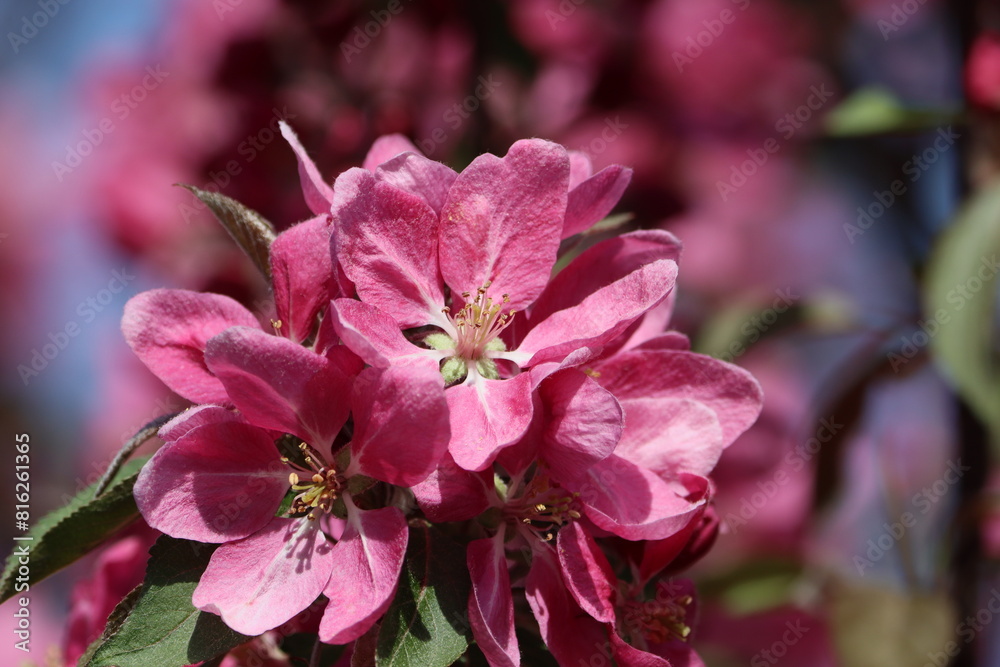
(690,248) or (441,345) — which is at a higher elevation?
(441,345)

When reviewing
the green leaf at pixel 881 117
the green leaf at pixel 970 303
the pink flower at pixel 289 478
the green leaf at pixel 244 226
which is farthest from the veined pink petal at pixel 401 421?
the green leaf at pixel 881 117

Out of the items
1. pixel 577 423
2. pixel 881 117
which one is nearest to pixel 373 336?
pixel 577 423

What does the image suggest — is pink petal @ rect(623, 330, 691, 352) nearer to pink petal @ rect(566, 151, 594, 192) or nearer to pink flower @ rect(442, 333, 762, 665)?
pink flower @ rect(442, 333, 762, 665)

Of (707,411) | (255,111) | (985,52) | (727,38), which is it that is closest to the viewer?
(707,411)

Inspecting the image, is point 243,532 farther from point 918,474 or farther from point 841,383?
point 918,474

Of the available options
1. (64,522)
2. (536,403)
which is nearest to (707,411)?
(536,403)
